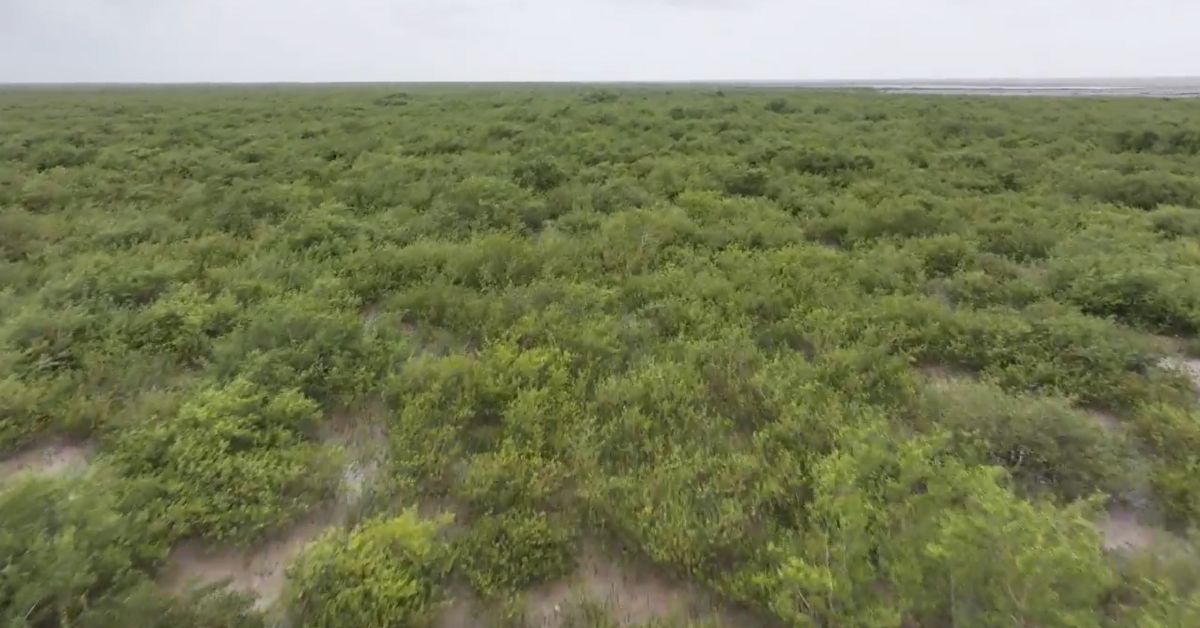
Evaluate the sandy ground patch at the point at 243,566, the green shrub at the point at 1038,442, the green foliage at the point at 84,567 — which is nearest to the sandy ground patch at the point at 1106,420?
the green shrub at the point at 1038,442

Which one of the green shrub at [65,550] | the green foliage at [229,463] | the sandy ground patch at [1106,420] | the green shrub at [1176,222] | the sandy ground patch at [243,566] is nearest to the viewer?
the green shrub at [65,550]

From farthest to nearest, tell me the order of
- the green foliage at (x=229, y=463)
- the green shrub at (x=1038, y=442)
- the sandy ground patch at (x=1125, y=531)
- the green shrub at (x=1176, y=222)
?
the green shrub at (x=1176, y=222) → the green shrub at (x=1038, y=442) → the green foliage at (x=229, y=463) → the sandy ground patch at (x=1125, y=531)

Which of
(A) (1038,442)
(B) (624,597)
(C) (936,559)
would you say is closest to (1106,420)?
(A) (1038,442)

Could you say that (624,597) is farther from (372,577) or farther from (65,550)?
(65,550)

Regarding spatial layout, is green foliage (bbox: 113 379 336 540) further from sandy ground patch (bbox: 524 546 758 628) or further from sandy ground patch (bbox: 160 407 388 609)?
sandy ground patch (bbox: 524 546 758 628)

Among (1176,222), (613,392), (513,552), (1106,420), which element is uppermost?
(1176,222)

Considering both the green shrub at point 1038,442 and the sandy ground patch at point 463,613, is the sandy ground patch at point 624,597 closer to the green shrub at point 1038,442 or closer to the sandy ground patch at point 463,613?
the sandy ground patch at point 463,613

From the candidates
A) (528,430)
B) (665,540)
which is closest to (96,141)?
(528,430)

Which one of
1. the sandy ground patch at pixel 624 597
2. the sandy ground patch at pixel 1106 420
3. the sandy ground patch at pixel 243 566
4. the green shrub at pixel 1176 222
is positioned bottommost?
the sandy ground patch at pixel 624 597
